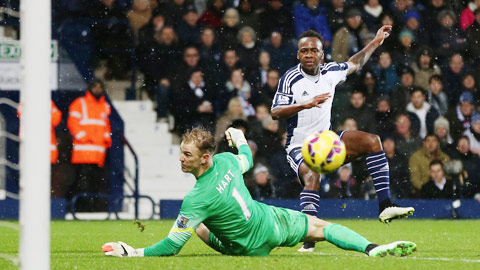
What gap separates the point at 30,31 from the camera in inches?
174

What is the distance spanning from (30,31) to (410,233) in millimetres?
6898

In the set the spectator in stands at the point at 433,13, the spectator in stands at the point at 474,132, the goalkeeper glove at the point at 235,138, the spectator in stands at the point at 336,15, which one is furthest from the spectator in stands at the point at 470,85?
the goalkeeper glove at the point at 235,138

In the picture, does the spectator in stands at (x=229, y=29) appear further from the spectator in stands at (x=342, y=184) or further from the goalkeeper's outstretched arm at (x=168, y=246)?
the goalkeeper's outstretched arm at (x=168, y=246)

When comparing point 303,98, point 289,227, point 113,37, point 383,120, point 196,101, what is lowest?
point 289,227

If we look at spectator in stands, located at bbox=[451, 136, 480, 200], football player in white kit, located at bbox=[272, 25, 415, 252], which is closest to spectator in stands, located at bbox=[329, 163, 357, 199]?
spectator in stands, located at bbox=[451, 136, 480, 200]

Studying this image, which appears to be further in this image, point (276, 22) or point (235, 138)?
point (276, 22)

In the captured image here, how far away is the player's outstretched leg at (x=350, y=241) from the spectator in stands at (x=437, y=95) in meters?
8.24

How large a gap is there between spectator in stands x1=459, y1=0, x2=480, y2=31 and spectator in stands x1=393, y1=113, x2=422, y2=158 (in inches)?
99.2

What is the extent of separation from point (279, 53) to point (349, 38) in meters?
1.15

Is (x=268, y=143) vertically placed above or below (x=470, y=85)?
below

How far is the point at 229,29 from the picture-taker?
14.7 meters

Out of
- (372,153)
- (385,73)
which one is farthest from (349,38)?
(372,153)

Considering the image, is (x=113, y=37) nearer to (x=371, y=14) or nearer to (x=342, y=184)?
(x=371, y=14)

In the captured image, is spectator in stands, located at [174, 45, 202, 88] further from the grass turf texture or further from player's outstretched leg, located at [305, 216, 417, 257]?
player's outstretched leg, located at [305, 216, 417, 257]
